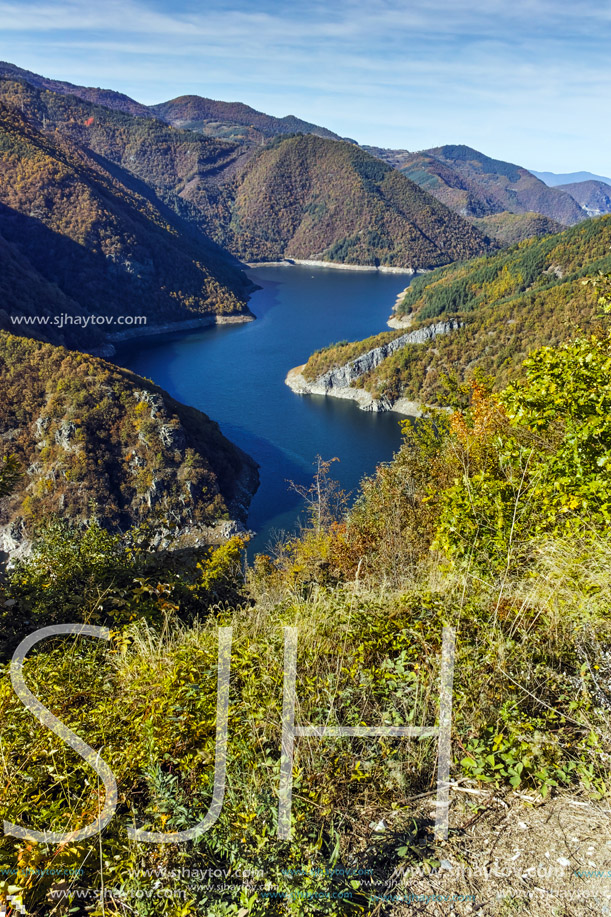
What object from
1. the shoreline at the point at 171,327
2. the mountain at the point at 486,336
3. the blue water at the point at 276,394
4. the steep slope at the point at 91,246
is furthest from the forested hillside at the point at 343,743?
the steep slope at the point at 91,246

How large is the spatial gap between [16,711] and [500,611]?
10.7 ft

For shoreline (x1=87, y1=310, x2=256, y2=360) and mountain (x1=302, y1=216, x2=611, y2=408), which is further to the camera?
shoreline (x1=87, y1=310, x2=256, y2=360)

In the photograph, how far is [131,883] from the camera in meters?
2.31

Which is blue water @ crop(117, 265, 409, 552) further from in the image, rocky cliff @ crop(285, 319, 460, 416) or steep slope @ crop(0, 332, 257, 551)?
steep slope @ crop(0, 332, 257, 551)

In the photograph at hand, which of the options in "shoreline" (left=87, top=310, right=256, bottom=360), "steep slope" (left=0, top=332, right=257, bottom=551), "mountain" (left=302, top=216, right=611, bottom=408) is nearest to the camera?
"steep slope" (left=0, top=332, right=257, bottom=551)

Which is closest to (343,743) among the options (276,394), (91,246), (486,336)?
(276,394)

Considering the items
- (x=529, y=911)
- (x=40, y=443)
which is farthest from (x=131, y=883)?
(x=40, y=443)

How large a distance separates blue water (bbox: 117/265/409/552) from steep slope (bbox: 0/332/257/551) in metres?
4.46

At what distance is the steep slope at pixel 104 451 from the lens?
1863 inches

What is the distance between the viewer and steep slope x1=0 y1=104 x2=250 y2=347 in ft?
430

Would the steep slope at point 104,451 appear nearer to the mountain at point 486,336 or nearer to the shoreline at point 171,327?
the mountain at point 486,336

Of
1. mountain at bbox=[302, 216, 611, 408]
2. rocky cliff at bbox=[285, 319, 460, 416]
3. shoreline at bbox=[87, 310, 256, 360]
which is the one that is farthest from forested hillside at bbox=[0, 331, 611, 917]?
shoreline at bbox=[87, 310, 256, 360]

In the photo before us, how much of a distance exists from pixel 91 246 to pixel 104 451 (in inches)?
4272

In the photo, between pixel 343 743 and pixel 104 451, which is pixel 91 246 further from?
pixel 343 743
